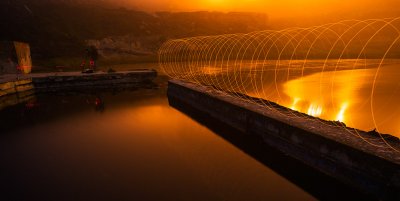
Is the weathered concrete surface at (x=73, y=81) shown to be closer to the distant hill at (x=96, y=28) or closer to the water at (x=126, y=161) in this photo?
the water at (x=126, y=161)

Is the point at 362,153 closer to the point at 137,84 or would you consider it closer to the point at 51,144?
the point at 51,144

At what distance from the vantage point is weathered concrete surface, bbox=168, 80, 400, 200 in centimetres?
733

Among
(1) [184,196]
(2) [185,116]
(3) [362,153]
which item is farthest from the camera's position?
(2) [185,116]

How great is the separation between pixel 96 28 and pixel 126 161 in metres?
75.3

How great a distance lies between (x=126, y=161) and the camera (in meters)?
11.6

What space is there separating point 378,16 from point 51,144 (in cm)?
16454

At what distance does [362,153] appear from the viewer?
25.4ft

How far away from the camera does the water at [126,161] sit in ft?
30.2

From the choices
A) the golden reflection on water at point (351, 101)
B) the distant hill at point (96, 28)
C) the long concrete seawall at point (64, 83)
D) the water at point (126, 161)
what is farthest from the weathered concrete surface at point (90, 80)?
the distant hill at point (96, 28)

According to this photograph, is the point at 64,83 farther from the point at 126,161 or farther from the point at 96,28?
the point at 96,28

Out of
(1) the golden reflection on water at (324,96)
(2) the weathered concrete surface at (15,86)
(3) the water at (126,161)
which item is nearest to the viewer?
(3) the water at (126,161)

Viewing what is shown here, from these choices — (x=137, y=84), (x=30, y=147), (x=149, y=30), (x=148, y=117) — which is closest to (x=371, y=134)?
(x=148, y=117)

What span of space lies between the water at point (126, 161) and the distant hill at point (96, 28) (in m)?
44.6

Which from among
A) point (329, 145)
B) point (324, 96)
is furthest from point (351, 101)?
point (329, 145)
